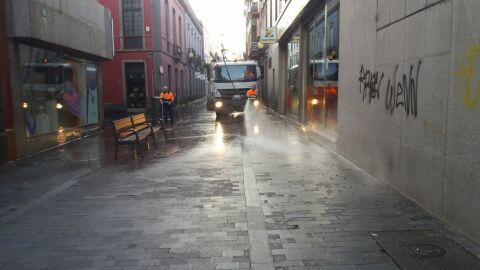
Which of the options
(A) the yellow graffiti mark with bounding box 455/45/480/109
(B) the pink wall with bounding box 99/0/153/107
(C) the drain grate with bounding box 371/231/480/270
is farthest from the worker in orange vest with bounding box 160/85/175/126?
(A) the yellow graffiti mark with bounding box 455/45/480/109

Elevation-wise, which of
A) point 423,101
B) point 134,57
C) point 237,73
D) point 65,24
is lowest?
point 423,101

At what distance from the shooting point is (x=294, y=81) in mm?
18750

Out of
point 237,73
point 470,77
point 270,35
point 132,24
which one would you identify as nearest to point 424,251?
point 470,77

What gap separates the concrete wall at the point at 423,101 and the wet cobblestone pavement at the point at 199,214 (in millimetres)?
397

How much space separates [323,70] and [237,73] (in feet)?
29.9

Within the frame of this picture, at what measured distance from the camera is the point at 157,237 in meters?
4.65

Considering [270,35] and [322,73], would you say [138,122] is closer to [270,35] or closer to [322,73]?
[322,73]

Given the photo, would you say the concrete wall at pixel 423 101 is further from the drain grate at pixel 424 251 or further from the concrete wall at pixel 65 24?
the concrete wall at pixel 65 24

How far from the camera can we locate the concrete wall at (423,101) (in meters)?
4.33

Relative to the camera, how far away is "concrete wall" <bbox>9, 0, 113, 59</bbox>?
9.66 m

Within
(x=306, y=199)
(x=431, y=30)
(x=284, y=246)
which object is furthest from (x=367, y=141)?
Result: (x=284, y=246)

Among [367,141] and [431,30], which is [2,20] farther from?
[431,30]

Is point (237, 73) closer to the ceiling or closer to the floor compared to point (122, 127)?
closer to the ceiling

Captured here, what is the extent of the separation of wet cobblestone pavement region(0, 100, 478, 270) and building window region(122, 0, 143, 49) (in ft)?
61.7
